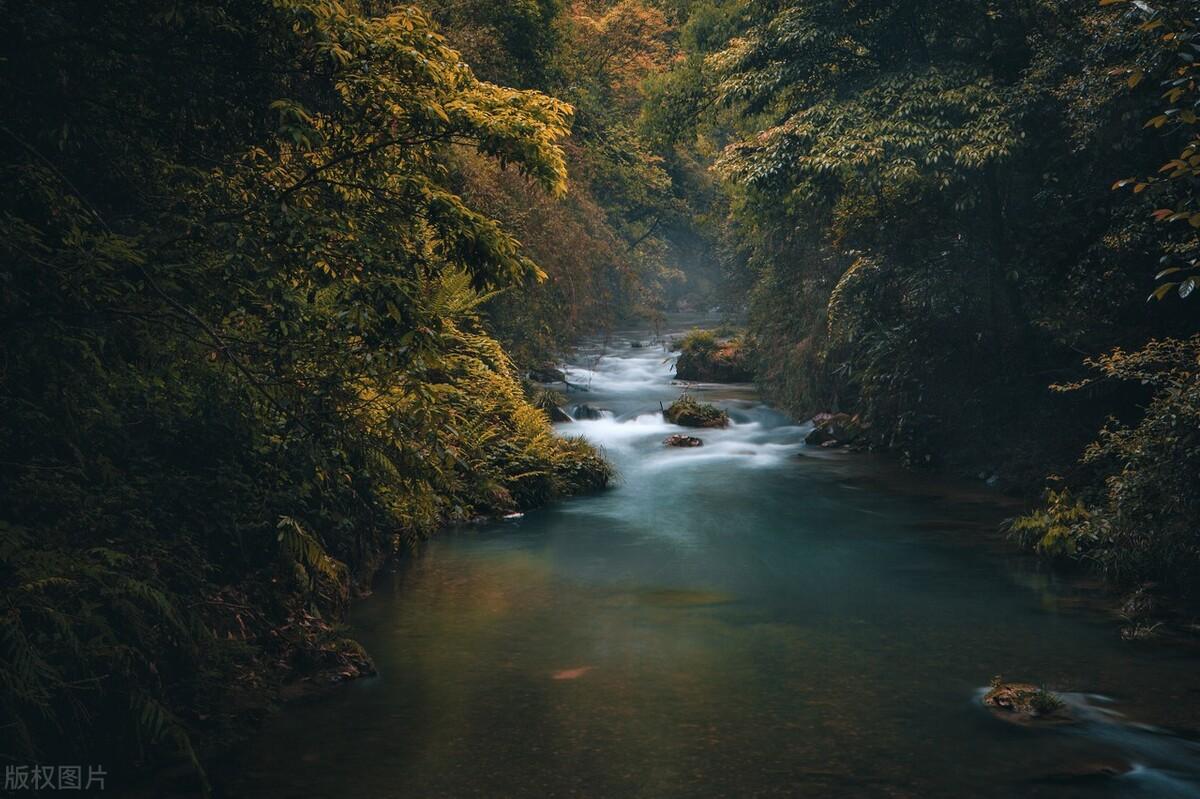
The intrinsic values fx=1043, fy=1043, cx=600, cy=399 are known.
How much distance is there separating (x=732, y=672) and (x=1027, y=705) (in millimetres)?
2413

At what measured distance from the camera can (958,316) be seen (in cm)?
1689

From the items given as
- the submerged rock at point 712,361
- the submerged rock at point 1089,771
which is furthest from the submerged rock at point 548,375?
the submerged rock at point 1089,771

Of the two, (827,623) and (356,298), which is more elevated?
(356,298)

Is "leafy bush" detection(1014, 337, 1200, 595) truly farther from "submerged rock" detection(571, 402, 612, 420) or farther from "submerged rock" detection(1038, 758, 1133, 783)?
"submerged rock" detection(571, 402, 612, 420)

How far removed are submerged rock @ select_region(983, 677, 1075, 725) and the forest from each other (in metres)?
0.60

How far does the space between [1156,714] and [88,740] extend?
774cm

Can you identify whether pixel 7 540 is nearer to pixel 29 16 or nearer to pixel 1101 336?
pixel 29 16

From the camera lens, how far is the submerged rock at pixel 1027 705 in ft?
26.6

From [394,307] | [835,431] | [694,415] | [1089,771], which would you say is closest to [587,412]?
[694,415]

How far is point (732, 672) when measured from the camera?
922cm

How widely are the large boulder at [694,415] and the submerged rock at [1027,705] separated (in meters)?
14.5

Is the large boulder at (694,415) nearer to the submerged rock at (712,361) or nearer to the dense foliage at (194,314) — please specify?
the submerged rock at (712,361)

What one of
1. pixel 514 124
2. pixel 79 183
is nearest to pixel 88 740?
Answer: pixel 79 183

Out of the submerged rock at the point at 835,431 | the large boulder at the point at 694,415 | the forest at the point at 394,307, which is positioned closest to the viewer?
the forest at the point at 394,307
